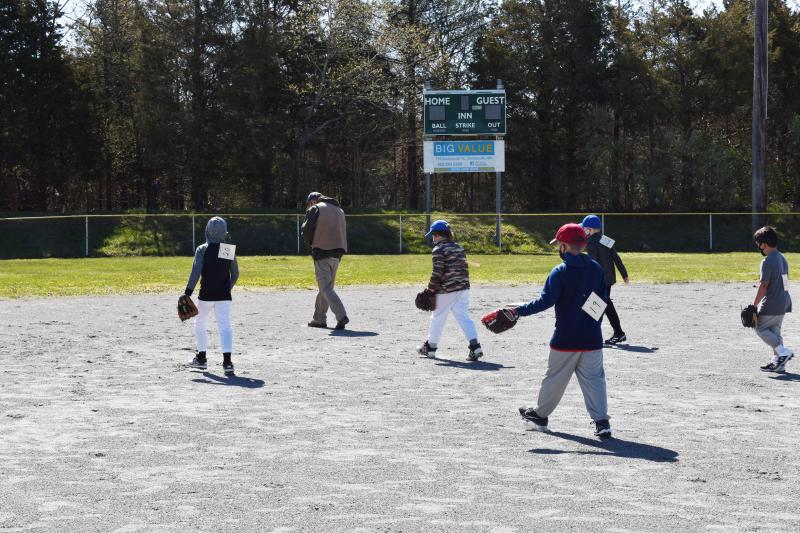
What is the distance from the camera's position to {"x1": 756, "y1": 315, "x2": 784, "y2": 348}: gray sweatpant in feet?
37.9

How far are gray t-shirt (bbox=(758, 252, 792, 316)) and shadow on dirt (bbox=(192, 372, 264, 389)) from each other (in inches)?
213

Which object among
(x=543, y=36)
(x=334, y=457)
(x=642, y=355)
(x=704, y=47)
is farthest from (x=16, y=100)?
(x=334, y=457)

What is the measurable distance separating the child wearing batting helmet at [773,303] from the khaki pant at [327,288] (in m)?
6.27

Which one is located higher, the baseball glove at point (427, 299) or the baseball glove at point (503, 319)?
the baseball glove at point (503, 319)

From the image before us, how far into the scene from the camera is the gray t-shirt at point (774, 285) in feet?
37.7

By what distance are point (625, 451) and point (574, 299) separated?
1.19 metres

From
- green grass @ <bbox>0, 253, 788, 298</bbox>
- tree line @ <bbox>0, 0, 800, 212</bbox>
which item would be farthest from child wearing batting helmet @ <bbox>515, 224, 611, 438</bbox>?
tree line @ <bbox>0, 0, 800, 212</bbox>

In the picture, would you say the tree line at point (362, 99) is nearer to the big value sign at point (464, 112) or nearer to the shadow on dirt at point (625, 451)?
the big value sign at point (464, 112)

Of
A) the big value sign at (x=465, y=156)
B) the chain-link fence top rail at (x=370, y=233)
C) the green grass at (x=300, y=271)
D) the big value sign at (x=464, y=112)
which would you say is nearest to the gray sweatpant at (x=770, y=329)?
the green grass at (x=300, y=271)

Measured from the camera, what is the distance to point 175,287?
944 inches

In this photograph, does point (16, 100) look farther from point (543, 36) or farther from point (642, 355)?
point (642, 355)

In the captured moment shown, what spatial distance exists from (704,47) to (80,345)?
141 feet

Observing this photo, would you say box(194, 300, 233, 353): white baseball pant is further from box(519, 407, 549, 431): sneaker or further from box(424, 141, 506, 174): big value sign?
box(424, 141, 506, 174): big value sign

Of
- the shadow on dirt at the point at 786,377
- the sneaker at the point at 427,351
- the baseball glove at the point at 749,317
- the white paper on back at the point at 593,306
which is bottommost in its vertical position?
the shadow on dirt at the point at 786,377
